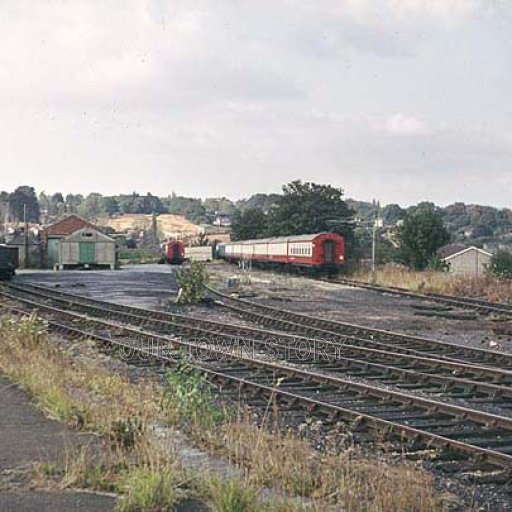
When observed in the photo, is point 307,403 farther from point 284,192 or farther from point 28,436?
point 284,192

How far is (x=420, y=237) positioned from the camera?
4747cm

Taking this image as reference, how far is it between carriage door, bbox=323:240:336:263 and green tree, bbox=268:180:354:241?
67.1 feet

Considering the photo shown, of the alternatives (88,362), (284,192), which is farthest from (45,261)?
(88,362)

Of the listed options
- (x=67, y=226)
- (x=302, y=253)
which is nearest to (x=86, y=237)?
(x=302, y=253)

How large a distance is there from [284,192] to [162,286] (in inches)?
1332

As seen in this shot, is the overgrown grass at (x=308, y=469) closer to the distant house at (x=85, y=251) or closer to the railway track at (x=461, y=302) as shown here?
the railway track at (x=461, y=302)

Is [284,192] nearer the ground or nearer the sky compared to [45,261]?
nearer the sky

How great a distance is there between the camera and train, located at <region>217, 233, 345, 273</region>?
142 ft

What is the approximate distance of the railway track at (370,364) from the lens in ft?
37.0

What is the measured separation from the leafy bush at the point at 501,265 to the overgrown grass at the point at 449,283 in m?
1.27

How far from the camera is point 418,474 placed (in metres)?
6.91

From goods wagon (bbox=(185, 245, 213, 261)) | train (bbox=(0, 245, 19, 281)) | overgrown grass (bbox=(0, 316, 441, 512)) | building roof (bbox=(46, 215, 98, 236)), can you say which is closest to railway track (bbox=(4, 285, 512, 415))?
overgrown grass (bbox=(0, 316, 441, 512))

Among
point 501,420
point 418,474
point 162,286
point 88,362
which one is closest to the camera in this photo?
point 418,474

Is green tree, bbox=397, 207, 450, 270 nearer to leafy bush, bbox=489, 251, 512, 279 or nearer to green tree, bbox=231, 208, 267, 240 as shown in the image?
leafy bush, bbox=489, 251, 512, 279
